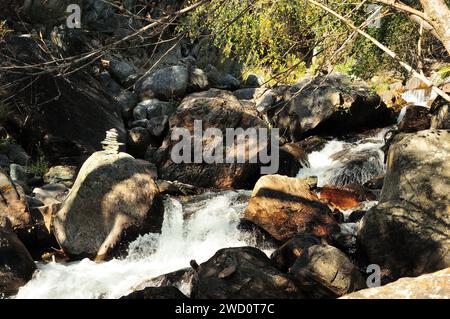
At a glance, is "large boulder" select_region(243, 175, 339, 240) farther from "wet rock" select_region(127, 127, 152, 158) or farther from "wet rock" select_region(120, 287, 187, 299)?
"wet rock" select_region(127, 127, 152, 158)

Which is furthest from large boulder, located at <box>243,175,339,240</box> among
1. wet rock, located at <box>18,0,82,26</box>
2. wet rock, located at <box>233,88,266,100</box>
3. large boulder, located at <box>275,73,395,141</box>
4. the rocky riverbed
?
wet rock, located at <box>18,0,82,26</box>

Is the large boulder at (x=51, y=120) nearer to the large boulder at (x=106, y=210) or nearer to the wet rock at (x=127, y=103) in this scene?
the wet rock at (x=127, y=103)

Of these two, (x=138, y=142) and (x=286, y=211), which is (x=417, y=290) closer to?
(x=286, y=211)

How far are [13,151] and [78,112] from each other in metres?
2.02

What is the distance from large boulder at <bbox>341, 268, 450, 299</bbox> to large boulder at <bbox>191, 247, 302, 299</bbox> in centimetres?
294

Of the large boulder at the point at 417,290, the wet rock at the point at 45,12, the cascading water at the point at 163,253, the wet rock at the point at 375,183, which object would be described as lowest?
the cascading water at the point at 163,253

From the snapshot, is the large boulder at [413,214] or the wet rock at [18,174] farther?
the wet rock at [18,174]

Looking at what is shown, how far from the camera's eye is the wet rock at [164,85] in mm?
17453

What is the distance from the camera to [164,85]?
57.9ft

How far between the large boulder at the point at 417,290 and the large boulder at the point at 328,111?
11.9 meters

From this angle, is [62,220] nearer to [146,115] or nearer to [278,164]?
[278,164]

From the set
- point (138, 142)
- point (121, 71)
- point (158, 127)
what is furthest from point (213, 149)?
point (121, 71)

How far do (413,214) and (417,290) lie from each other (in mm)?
4529

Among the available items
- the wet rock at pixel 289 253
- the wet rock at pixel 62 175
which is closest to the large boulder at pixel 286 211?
the wet rock at pixel 289 253
